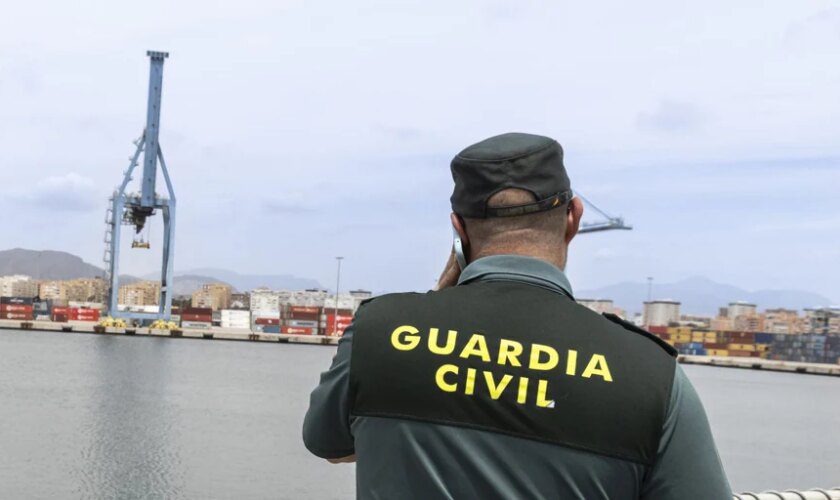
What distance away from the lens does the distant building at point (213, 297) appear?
525ft

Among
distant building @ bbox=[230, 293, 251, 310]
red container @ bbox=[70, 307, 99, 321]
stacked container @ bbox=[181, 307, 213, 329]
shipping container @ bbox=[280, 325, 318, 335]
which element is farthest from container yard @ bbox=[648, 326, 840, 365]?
distant building @ bbox=[230, 293, 251, 310]

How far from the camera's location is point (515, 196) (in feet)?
4.32

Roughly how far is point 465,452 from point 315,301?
5822 inches

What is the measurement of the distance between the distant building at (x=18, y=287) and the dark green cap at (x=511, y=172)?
198 metres

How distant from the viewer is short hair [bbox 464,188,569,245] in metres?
1.32

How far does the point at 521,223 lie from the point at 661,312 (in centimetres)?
15171

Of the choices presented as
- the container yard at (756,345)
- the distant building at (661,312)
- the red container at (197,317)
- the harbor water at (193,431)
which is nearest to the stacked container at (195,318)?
the red container at (197,317)

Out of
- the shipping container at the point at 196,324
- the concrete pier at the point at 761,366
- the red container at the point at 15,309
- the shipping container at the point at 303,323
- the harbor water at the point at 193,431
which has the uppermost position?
the red container at the point at 15,309

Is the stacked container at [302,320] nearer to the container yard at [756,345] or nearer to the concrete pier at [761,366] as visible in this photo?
the concrete pier at [761,366]

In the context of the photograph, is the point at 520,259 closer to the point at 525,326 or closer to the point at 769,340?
the point at 525,326

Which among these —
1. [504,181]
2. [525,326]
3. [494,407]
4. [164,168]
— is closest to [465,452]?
[494,407]

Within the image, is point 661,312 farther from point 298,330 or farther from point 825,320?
point 298,330

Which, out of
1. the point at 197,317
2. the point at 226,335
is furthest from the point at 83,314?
the point at 226,335

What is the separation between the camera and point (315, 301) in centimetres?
14750
